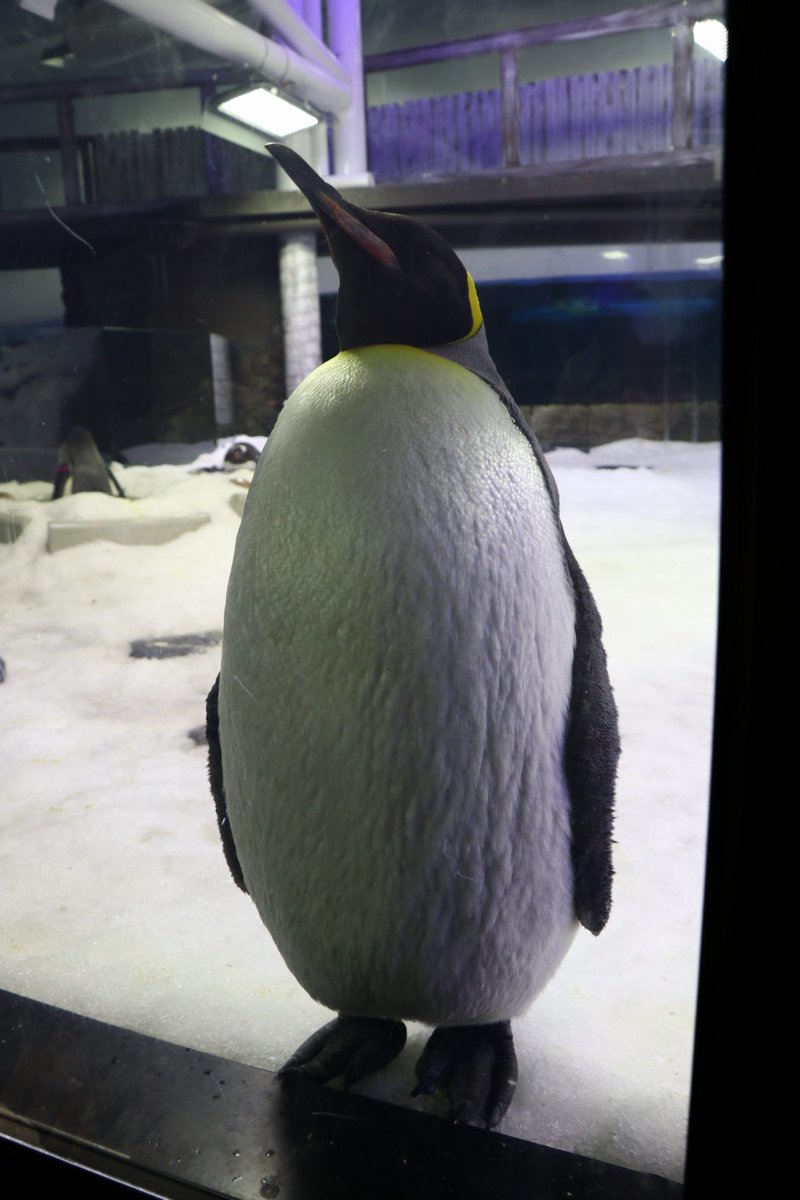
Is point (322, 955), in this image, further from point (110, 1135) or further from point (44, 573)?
point (44, 573)

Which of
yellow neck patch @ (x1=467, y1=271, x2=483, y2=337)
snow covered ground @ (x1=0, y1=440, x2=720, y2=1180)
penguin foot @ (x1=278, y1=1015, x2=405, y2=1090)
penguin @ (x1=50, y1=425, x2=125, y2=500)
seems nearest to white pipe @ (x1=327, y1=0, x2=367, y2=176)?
yellow neck patch @ (x1=467, y1=271, x2=483, y2=337)

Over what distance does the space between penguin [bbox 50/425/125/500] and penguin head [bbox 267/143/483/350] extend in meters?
0.36

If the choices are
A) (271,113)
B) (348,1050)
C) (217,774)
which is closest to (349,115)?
(271,113)

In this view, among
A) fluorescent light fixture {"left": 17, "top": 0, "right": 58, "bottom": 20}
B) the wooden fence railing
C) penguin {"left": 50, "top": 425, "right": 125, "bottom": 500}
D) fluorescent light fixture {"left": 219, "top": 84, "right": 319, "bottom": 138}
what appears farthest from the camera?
penguin {"left": 50, "top": 425, "right": 125, "bottom": 500}

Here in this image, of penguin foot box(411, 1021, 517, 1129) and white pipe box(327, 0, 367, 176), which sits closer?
white pipe box(327, 0, 367, 176)

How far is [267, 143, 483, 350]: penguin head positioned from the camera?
2.44 feet

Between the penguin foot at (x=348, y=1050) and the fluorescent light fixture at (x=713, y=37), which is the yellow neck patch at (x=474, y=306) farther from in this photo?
the penguin foot at (x=348, y=1050)

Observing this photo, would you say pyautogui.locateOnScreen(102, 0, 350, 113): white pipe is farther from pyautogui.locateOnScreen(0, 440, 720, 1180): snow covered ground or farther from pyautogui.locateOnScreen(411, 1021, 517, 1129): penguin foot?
pyautogui.locateOnScreen(411, 1021, 517, 1129): penguin foot

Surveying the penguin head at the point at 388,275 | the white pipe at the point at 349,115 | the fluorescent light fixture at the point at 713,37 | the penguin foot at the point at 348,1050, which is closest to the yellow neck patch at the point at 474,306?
the penguin head at the point at 388,275

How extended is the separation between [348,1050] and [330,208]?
30.2 inches

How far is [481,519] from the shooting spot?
771mm

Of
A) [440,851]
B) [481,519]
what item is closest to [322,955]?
[440,851]

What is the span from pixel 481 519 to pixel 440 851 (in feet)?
0.93

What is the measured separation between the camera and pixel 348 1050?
2.96 ft
